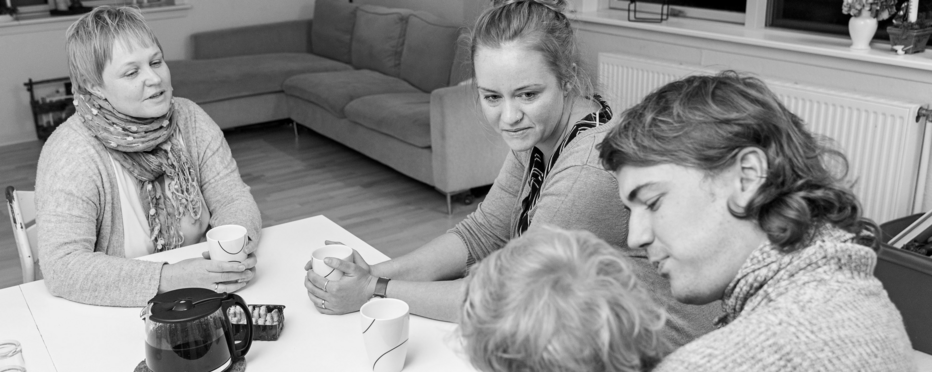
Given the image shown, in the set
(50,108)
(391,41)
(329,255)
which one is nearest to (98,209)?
(329,255)

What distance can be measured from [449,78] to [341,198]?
38.3 inches

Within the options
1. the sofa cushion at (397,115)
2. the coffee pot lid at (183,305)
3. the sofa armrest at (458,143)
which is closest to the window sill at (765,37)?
the sofa armrest at (458,143)

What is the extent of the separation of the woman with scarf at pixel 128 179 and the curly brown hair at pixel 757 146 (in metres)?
1.01

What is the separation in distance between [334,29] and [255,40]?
69cm

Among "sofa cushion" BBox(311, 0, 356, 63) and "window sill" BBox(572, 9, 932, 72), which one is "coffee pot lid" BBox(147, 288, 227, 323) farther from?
"sofa cushion" BBox(311, 0, 356, 63)

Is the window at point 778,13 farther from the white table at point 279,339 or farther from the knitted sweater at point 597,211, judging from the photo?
the white table at point 279,339

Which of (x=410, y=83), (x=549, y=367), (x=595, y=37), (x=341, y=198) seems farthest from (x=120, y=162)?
(x=410, y=83)

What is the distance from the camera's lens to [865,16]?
3250 millimetres

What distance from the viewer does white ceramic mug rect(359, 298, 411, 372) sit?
1356mm

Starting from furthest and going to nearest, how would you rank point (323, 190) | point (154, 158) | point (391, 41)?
point (391, 41) → point (323, 190) → point (154, 158)

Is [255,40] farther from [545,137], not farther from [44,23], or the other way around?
[545,137]

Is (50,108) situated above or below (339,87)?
below

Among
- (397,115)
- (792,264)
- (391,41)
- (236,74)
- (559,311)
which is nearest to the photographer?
(559,311)

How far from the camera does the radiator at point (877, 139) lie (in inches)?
121
